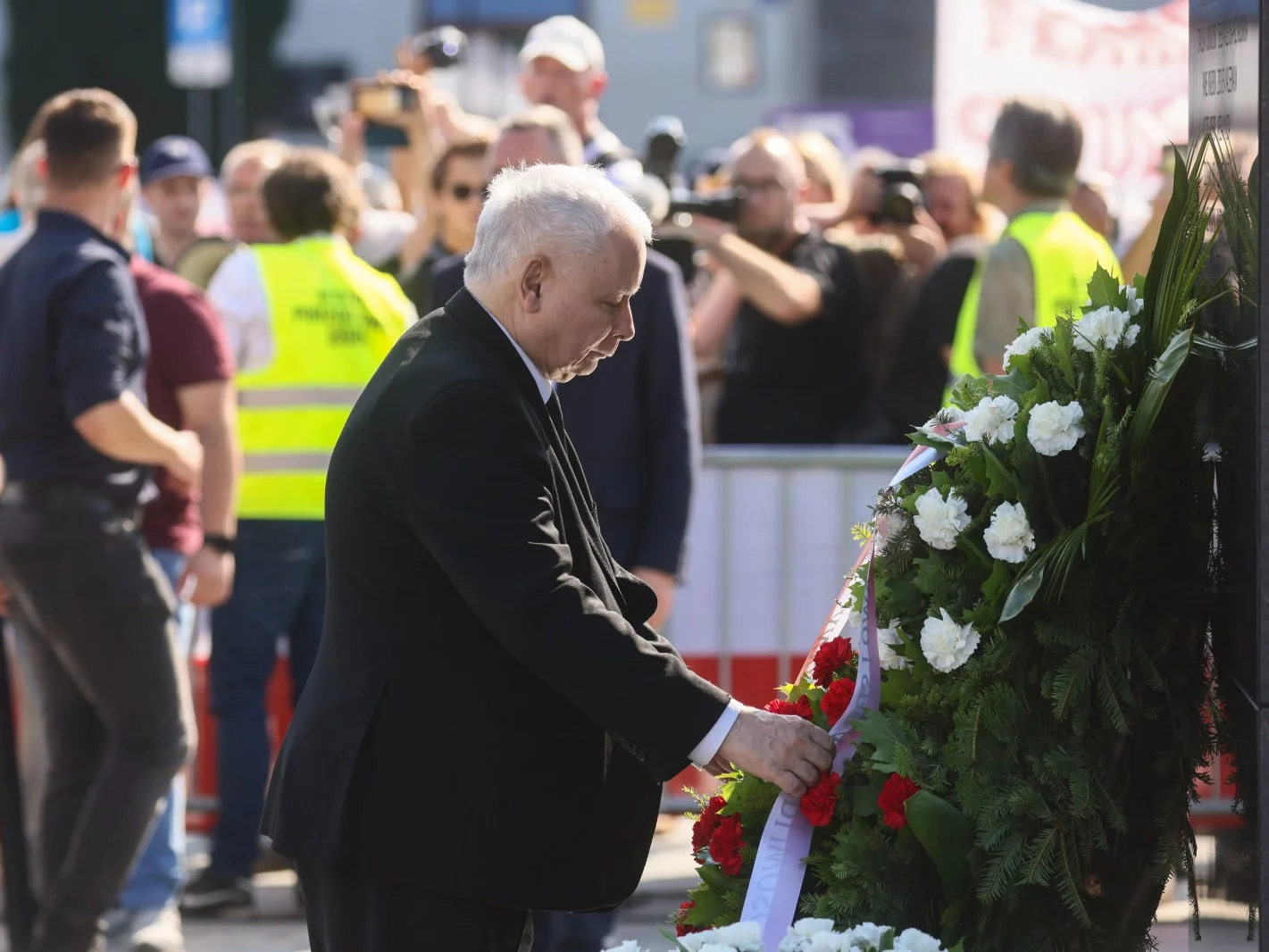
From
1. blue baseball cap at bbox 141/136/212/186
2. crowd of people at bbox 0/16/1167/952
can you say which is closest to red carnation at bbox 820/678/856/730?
crowd of people at bbox 0/16/1167/952

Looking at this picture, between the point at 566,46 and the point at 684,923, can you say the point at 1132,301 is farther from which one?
the point at 566,46

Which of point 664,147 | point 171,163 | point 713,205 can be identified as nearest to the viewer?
point 713,205

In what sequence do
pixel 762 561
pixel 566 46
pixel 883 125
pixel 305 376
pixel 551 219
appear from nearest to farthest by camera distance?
1. pixel 551 219
2. pixel 305 376
3. pixel 762 561
4. pixel 566 46
5. pixel 883 125

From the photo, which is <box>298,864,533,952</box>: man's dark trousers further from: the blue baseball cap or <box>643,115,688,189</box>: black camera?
the blue baseball cap

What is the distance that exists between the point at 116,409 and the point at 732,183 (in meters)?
→ 2.85

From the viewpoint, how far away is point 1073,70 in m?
8.10

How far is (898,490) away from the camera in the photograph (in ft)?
9.49

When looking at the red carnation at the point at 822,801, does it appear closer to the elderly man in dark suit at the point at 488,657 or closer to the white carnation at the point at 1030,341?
the elderly man in dark suit at the point at 488,657

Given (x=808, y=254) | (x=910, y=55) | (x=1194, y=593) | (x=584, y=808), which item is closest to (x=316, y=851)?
(x=584, y=808)

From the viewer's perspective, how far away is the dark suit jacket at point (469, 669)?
2777 millimetres

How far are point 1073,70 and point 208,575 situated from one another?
450cm

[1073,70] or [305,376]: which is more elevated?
[1073,70]

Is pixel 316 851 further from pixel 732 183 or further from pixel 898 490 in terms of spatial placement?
pixel 732 183

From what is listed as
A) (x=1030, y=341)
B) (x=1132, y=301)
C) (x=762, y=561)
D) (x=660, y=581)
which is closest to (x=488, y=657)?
(x=1030, y=341)
